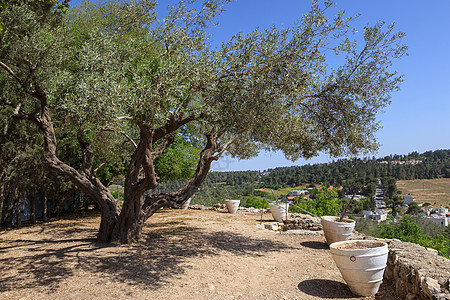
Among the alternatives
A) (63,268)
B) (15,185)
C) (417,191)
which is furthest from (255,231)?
(417,191)

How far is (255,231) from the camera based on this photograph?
10.5 m

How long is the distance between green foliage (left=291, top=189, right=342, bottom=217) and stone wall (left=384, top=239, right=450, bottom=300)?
11.4 metres

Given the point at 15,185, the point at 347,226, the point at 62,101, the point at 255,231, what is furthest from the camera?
the point at 15,185

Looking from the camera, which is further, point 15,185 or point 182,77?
point 15,185

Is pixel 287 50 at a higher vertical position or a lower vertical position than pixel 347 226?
higher

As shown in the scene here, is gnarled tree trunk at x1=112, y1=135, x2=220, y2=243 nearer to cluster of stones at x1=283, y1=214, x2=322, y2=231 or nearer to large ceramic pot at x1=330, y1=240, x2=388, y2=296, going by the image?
cluster of stones at x1=283, y1=214, x2=322, y2=231

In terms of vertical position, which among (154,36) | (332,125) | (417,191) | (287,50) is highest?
(154,36)

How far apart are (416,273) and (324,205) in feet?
45.8

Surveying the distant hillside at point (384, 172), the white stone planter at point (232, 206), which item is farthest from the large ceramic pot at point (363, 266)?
the distant hillside at point (384, 172)

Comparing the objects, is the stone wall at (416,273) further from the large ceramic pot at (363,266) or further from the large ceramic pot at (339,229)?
the large ceramic pot at (339,229)

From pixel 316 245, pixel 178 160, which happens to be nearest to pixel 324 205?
pixel 178 160

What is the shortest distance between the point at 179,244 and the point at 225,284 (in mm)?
3065

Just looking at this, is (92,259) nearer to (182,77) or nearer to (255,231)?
(182,77)

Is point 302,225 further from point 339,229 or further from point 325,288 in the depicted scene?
point 325,288
